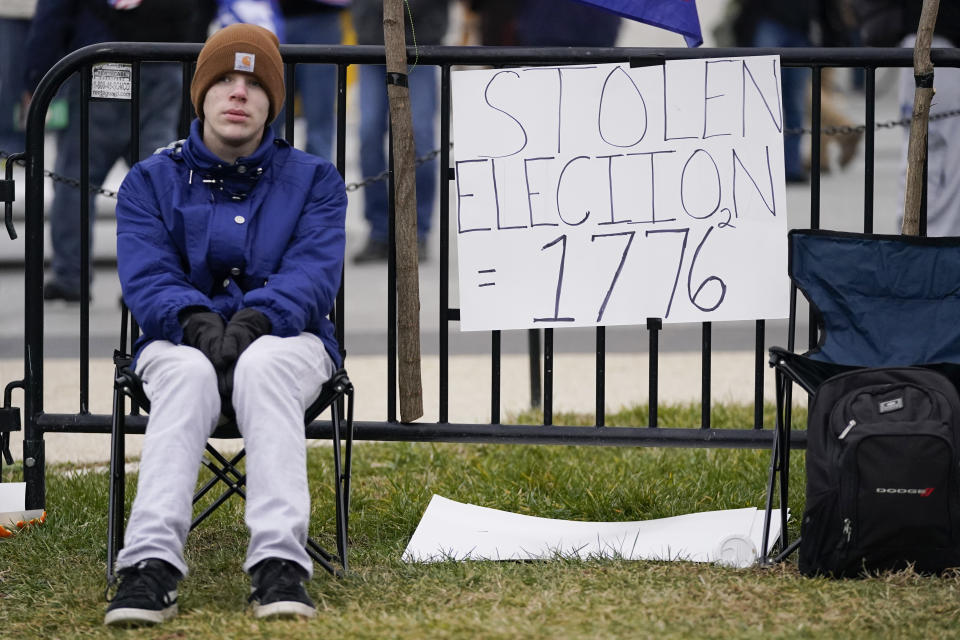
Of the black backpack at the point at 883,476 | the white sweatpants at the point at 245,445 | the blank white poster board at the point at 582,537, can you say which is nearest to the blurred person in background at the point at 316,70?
the blank white poster board at the point at 582,537

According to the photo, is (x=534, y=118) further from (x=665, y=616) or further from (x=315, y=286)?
(x=665, y=616)

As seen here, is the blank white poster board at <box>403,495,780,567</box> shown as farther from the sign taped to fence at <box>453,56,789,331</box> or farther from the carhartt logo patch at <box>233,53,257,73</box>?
the carhartt logo patch at <box>233,53,257,73</box>

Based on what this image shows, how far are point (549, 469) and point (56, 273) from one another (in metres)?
4.27

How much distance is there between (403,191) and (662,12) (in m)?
1.03

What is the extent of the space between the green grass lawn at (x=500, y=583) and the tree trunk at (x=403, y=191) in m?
0.61

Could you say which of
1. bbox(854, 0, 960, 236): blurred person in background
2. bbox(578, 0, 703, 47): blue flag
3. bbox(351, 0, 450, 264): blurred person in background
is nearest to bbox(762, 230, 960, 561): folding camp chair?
bbox(578, 0, 703, 47): blue flag

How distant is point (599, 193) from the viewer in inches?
178

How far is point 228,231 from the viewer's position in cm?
403

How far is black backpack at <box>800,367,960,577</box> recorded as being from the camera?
3.65 metres

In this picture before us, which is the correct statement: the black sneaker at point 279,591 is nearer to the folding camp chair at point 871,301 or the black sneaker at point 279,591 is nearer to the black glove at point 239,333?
the black glove at point 239,333

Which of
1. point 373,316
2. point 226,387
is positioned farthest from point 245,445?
point 373,316

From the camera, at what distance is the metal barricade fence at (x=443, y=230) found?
4.46m

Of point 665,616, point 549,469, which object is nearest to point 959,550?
point 665,616

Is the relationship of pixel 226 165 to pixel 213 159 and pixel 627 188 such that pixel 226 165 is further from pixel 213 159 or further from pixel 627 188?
pixel 627 188
